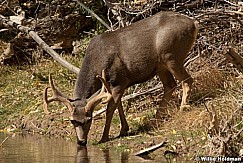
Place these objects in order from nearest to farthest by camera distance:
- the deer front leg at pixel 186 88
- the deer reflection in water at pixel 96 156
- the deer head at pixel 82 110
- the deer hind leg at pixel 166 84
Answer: the deer reflection in water at pixel 96 156 < the deer head at pixel 82 110 < the deer front leg at pixel 186 88 < the deer hind leg at pixel 166 84

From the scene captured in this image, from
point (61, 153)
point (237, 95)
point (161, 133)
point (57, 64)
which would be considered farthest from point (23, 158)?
point (57, 64)

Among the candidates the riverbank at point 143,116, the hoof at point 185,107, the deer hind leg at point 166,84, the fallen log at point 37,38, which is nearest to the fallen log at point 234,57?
the riverbank at point 143,116

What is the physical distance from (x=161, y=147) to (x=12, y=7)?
7.97 meters

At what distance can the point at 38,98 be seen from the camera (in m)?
14.5

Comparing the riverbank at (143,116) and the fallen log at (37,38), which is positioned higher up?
the fallen log at (37,38)

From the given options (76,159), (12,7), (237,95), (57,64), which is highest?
(12,7)

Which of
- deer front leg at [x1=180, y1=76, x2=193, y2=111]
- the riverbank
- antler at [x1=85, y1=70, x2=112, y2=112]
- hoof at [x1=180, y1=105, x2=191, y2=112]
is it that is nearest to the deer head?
antler at [x1=85, y1=70, x2=112, y2=112]

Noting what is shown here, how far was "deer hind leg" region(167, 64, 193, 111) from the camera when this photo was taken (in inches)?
447

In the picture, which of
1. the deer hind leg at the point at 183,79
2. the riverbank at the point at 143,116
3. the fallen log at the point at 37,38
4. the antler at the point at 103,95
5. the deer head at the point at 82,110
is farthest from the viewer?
the fallen log at the point at 37,38

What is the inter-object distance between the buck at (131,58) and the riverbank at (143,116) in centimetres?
40

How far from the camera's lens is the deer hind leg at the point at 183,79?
37.2 feet

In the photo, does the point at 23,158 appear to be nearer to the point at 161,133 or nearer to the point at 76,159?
the point at 76,159

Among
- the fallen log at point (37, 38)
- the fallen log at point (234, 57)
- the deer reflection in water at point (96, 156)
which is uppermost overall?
the fallen log at point (37, 38)

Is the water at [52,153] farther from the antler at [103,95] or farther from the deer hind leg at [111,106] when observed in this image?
the antler at [103,95]
